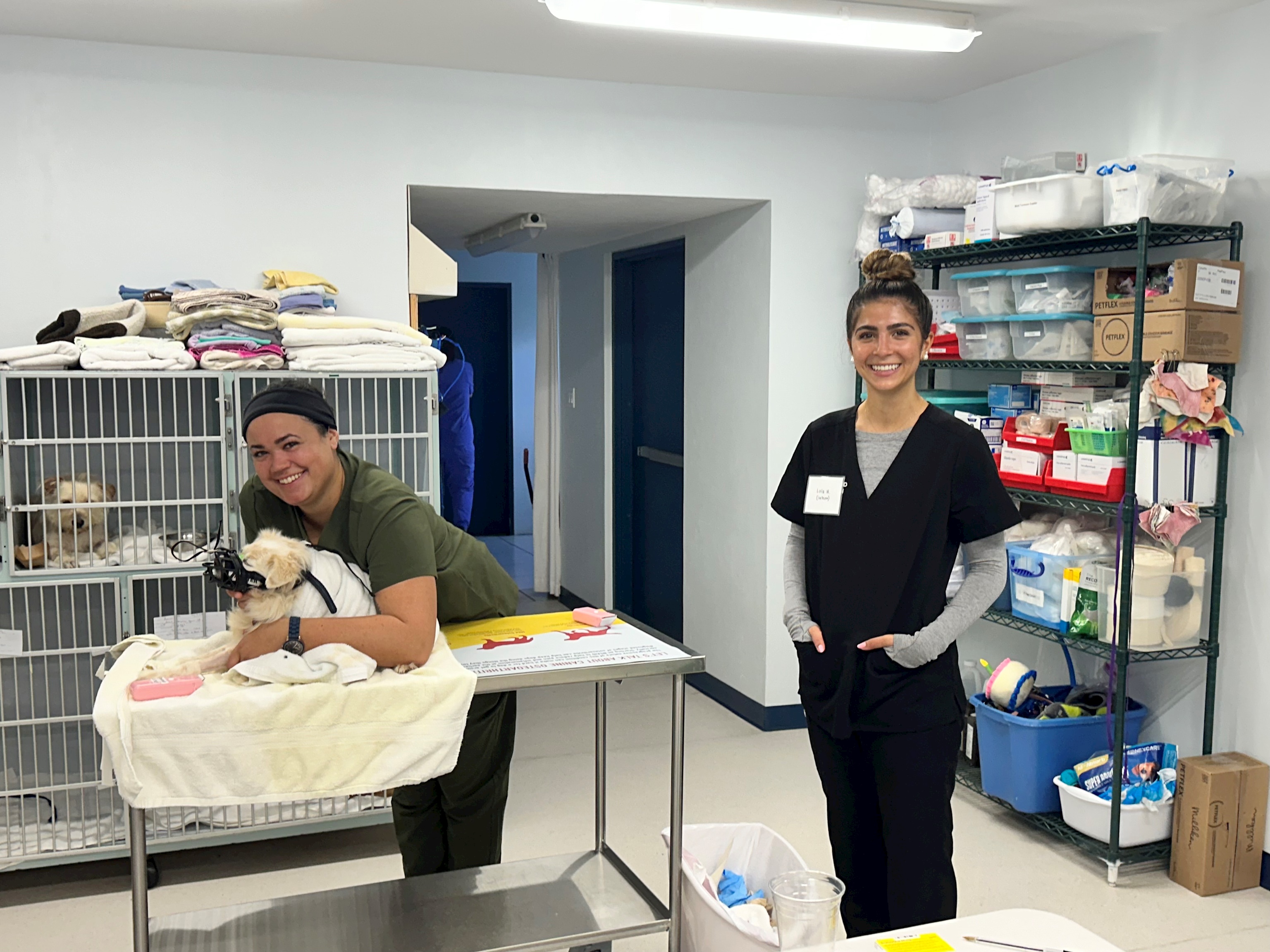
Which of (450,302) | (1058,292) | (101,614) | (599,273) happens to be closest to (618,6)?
(1058,292)

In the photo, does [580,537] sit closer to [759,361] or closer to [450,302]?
[759,361]

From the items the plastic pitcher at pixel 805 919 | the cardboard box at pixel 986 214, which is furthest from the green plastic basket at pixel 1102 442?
the plastic pitcher at pixel 805 919

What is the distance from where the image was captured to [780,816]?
377cm

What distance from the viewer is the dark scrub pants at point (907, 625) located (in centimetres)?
226

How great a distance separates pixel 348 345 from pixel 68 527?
37.1 inches

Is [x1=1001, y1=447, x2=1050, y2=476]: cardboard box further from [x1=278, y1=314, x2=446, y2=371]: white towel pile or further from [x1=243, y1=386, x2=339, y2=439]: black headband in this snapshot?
[x1=243, y1=386, x2=339, y2=439]: black headband

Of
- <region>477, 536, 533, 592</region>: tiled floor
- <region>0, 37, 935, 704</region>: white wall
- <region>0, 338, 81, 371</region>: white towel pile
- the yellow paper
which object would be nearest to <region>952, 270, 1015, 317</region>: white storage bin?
<region>0, 37, 935, 704</region>: white wall

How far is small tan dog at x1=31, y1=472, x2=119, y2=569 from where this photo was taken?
127 inches

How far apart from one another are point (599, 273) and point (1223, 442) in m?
3.63

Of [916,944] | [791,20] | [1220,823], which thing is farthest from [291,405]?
[1220,823]

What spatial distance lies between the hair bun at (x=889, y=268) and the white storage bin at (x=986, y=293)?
152cm

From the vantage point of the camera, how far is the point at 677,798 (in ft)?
7.62

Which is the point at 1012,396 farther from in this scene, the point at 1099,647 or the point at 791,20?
the point at 791,20

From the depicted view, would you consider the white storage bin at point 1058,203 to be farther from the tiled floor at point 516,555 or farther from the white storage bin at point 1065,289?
the tiled floor at point 516,555
